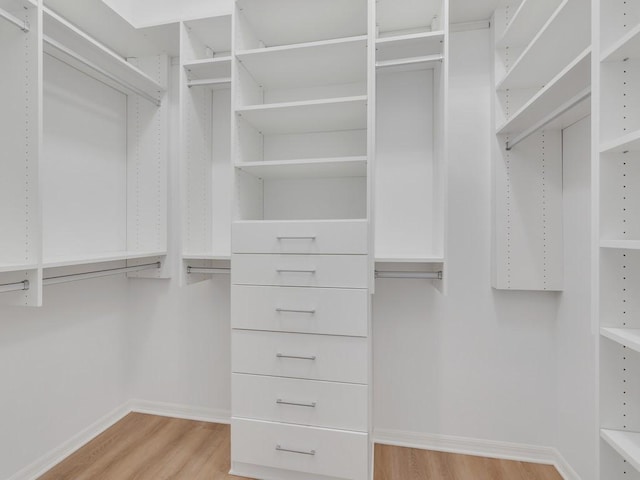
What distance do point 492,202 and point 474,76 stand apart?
0.73 m

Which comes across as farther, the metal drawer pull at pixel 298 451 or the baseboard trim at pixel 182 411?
the baseboard trim at pixel 182 411

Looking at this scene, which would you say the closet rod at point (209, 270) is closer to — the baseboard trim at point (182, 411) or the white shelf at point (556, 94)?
the baseboard trim at point (182, 411)

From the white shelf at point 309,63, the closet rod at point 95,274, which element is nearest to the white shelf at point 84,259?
the closet rod at point 95,274

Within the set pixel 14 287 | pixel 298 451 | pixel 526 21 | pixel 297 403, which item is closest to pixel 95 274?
pixel 14 287

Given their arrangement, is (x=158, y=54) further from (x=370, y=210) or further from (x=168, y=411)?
(x=168, y=411)

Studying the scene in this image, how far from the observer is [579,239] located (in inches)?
67.2

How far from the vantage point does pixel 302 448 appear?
5.48 feet

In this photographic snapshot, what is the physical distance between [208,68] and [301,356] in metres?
1.75

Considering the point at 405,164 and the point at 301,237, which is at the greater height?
the point at 405,164

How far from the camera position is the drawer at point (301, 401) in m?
1.62

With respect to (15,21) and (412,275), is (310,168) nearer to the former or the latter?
(412,275)

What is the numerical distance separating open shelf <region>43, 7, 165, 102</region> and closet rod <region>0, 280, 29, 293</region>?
3.48ft

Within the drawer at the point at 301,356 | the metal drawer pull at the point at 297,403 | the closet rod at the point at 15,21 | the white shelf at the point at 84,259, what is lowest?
the metal drawer pull at the point at 297,403

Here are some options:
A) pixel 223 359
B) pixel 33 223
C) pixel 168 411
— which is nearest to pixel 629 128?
pixel 33 223
